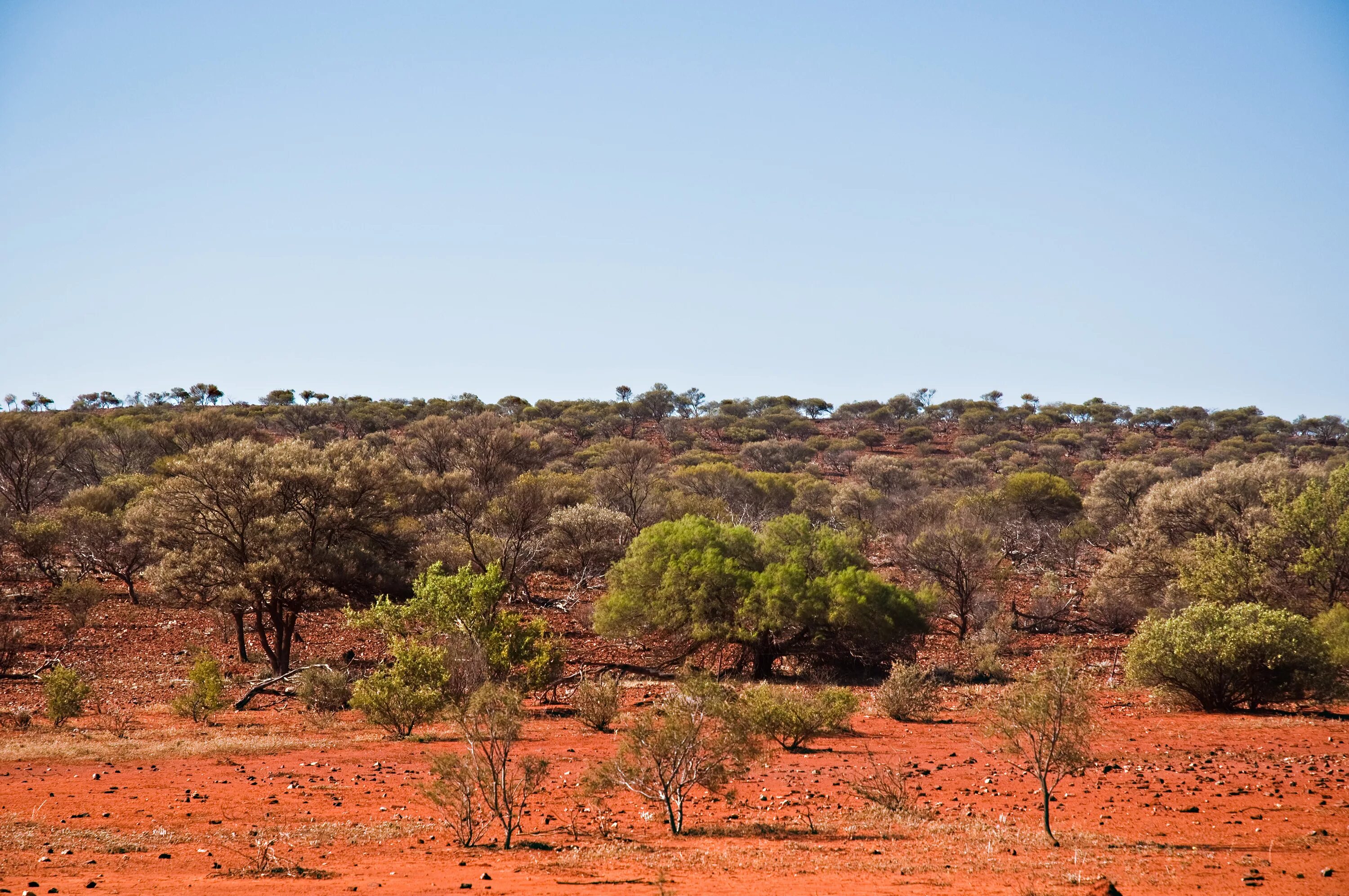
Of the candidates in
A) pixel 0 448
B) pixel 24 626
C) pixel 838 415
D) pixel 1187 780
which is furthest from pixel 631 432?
pixel 1187 780

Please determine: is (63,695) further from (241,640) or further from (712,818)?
(712,818)

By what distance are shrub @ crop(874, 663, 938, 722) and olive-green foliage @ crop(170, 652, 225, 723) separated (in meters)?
15.0

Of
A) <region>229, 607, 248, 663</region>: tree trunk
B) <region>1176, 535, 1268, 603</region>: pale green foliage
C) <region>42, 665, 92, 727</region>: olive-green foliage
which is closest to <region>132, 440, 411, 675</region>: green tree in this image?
<region>229, 607, 248, 663</region>: tree trunk

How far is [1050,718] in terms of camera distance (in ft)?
36.6

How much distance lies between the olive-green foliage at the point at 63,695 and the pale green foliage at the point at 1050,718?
1863 cm

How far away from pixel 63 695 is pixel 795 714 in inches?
601

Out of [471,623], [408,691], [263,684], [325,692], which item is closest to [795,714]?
[471,623]

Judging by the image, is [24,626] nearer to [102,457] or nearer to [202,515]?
[202,515]

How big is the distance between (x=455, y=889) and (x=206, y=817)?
17.3 ft

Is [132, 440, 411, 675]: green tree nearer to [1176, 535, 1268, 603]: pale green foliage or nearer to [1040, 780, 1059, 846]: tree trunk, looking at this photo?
[1040, 780, 1059, 846]: tree trunk

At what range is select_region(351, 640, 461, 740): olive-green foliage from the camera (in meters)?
18.5

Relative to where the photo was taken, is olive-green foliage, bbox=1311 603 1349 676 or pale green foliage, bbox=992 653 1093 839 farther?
olive-green foliage, bbox=1311 603 1349 676

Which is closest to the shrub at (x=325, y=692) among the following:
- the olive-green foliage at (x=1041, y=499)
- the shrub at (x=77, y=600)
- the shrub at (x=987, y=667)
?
the shrub at (x=77, y=600)

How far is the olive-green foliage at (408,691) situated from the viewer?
60.6 feet
